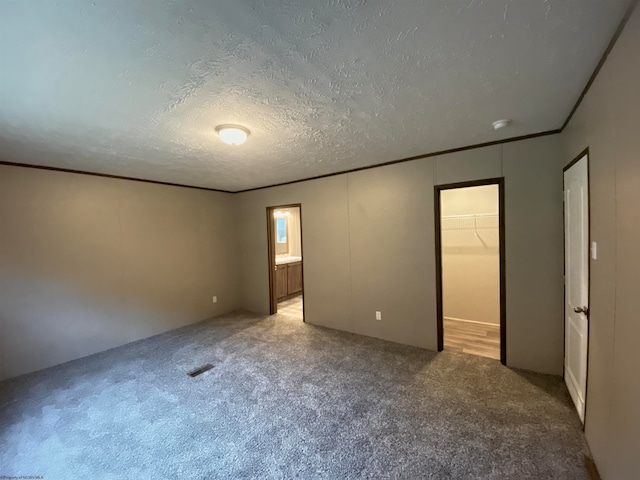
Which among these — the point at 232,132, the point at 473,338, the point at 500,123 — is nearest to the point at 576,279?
the point at 500,123

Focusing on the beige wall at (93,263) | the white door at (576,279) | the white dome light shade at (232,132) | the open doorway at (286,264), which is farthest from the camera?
the open doorway at (286,264)

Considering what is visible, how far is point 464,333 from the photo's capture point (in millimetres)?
3953

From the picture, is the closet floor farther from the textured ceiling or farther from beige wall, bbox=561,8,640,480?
the textured ceiling

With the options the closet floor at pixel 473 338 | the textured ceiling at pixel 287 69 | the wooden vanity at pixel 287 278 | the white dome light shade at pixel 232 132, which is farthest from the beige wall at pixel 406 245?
the white dome light shade at pixel 232 132

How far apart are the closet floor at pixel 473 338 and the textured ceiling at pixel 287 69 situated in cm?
253

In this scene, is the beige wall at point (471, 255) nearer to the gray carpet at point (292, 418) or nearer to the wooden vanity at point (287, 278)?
the gray carpet at point (292, 418)

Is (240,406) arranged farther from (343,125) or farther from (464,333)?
(464,333)

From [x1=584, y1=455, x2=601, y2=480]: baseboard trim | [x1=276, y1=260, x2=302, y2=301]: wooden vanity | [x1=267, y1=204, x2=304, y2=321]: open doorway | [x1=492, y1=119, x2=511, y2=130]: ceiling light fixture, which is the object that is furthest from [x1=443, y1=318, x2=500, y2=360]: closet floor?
[x1=276, y1=260, x2=302, y2=301]: wooden vanity

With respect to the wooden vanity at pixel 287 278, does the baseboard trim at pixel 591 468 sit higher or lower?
lower

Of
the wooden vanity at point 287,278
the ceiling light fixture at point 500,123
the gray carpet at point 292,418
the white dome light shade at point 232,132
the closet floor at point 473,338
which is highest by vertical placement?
the ceiling light fixture at point 500,123

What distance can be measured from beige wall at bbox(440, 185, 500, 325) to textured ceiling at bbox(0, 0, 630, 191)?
1.89 m

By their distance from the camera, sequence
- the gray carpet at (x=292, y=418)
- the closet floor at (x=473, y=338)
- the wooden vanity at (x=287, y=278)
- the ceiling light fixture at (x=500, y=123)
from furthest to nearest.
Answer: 1. the wooden vanity at (x=287, y=278)
2. the closet floor at (x=473, y=338)
3. the ceiling light fixture at (x=500, y=123)
4. the gray carpet at (x=292, y=418)

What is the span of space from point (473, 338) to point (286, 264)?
155 inches

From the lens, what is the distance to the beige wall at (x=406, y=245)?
2701 mm
